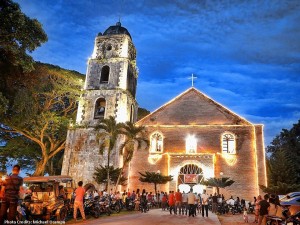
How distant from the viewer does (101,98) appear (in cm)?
3016

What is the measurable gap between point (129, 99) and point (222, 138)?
34.1ft

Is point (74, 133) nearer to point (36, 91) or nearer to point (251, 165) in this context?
point (36, 91)

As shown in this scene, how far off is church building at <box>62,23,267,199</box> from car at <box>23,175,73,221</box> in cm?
1117

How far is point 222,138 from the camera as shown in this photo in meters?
27.0

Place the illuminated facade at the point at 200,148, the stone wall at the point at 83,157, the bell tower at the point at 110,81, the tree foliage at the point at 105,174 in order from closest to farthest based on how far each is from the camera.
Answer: the tree foliage at the point at 105,174 → the illuminated facade at the point at 200,148 → the stone wall at the point at 83,157 → the bell tower at the point at 110,81

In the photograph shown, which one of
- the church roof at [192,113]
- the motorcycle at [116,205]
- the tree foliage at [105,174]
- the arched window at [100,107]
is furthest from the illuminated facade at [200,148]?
the motorcycle at [116,205]

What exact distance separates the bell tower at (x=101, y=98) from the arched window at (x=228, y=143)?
378 inches

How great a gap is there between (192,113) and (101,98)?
944 cm

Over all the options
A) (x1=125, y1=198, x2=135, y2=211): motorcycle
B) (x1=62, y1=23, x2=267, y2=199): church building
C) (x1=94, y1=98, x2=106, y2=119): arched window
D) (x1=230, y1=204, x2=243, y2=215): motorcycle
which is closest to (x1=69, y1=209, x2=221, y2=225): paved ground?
(x1=125, y1=198, x2=135, y2=211): motorcycle

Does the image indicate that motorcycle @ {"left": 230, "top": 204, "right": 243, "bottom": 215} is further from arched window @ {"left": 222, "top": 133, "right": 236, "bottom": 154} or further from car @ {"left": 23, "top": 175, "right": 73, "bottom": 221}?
car @ {"left": 23, "top": 175, "right": 73, "bottom": 221}

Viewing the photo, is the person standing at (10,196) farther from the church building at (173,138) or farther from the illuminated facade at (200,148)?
the illuminated facade at (200,148)

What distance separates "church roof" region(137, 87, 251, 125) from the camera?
2795 cm

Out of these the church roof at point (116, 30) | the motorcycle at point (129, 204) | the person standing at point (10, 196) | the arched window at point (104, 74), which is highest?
the church roof at point (116, 30)

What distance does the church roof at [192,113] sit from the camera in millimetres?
27953
